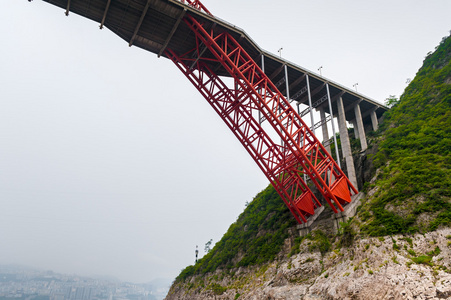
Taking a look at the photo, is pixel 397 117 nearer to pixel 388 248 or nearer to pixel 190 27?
pixel 388 248

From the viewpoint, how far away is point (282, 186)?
26234mm

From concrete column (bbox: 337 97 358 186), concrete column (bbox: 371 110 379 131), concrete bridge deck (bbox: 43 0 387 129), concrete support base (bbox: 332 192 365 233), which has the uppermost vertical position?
concrete bridge deck (bbox: 43 0 387 129)

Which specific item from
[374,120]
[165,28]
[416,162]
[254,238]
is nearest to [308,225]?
[254,238]

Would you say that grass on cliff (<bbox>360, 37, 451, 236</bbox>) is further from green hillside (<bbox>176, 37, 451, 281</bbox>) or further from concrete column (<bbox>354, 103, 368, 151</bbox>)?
concrete column (<bbox>354, 103, 368, 151</bbox>)

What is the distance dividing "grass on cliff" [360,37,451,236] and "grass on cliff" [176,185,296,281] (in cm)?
838

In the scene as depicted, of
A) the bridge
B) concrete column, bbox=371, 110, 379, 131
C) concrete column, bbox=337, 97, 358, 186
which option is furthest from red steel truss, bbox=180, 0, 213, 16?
concrete column, bbox=371, 110, 379, 131

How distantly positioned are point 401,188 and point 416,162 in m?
3.00

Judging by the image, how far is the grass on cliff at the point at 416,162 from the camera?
17688 millimetres

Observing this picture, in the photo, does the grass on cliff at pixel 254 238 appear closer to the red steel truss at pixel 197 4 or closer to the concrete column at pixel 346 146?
the concrete column at pixel 346 146

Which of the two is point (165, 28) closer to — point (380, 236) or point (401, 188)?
point (401, 188)

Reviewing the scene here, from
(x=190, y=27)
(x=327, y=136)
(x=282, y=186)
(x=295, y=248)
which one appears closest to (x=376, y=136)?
→ (x=327, y=136)

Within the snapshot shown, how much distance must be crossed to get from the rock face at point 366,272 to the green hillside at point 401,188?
107cm

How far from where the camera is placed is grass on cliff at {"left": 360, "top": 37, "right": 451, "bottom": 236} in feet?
58.0

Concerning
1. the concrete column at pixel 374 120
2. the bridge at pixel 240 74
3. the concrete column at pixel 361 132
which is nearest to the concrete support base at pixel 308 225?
the bridge at pixel 240 74
